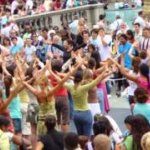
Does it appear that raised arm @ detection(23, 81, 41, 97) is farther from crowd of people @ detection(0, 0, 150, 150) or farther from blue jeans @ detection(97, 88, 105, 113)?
blue jeans @ detection(97, 88, 105, 113)

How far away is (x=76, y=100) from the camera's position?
39.4 feet

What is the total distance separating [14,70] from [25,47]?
5.74 m

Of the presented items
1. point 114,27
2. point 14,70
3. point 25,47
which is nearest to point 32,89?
point 14,70

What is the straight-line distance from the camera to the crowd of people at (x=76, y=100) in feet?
30.6

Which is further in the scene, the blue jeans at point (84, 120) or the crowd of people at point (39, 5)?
the crowd of people at point (39, 5)

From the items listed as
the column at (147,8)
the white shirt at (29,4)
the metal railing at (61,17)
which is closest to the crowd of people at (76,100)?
the column at (147,8)

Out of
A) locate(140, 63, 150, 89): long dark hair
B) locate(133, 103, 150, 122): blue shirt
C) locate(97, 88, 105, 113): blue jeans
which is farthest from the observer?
locate(97, 88, 105, 113): blue jeans

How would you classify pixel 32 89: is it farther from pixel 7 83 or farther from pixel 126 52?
pixel 126 52

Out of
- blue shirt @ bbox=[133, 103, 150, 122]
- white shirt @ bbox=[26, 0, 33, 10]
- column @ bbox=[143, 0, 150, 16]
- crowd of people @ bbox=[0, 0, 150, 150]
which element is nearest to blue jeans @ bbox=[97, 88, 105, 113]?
crowd of people @ bbox=[0, 0, 150, 150]

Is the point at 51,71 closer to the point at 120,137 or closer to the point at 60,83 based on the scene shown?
the point at 60,83

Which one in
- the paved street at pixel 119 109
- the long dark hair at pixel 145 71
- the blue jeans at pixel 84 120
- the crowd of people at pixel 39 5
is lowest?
the paved street at pixel 119 109

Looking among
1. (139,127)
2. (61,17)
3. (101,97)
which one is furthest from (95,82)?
(61,17)

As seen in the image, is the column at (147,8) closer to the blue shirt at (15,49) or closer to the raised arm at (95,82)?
the blue shirt at (15,49)

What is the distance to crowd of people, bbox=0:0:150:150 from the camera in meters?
9.33
